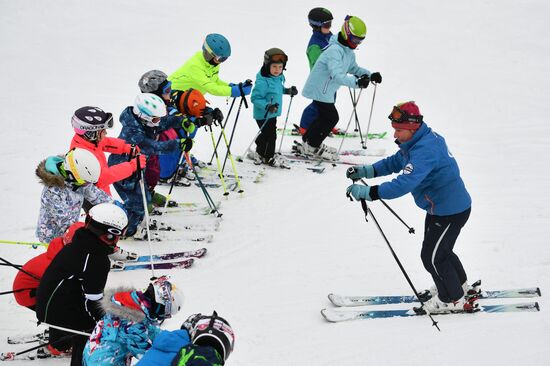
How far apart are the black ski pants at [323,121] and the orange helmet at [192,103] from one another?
2193mm

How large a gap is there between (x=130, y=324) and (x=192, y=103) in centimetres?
402

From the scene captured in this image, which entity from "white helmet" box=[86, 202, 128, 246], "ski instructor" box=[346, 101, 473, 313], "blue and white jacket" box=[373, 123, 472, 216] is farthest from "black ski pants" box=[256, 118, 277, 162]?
"white helmet" box=[86, 202, 128, 246]

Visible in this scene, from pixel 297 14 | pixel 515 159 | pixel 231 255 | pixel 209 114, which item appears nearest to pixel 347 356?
pixel 231 255

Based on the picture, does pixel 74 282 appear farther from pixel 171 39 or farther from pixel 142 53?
pixel 171 39

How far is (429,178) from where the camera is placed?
17.0ft

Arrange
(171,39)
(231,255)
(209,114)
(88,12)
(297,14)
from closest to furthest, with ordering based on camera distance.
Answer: (231,255) < (209,114) < (171,39) < (88,12) < (297,14)


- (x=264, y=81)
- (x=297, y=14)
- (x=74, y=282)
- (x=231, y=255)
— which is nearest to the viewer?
(x=74, y=282)

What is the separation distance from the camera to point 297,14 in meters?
16.8

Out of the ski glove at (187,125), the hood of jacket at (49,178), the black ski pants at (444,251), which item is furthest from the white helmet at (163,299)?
the ski glove at (187,125)

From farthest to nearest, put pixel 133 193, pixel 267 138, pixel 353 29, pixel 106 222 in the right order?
1. pixel 267 138
2. pixel 353 29
3. pixel 133 193
4. pixel 106 222

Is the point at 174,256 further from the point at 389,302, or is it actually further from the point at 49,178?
the point at 389,302

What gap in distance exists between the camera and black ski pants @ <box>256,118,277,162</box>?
854 centimetres

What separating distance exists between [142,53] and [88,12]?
3.19m

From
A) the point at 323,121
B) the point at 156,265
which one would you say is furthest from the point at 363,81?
the point at 156,265
